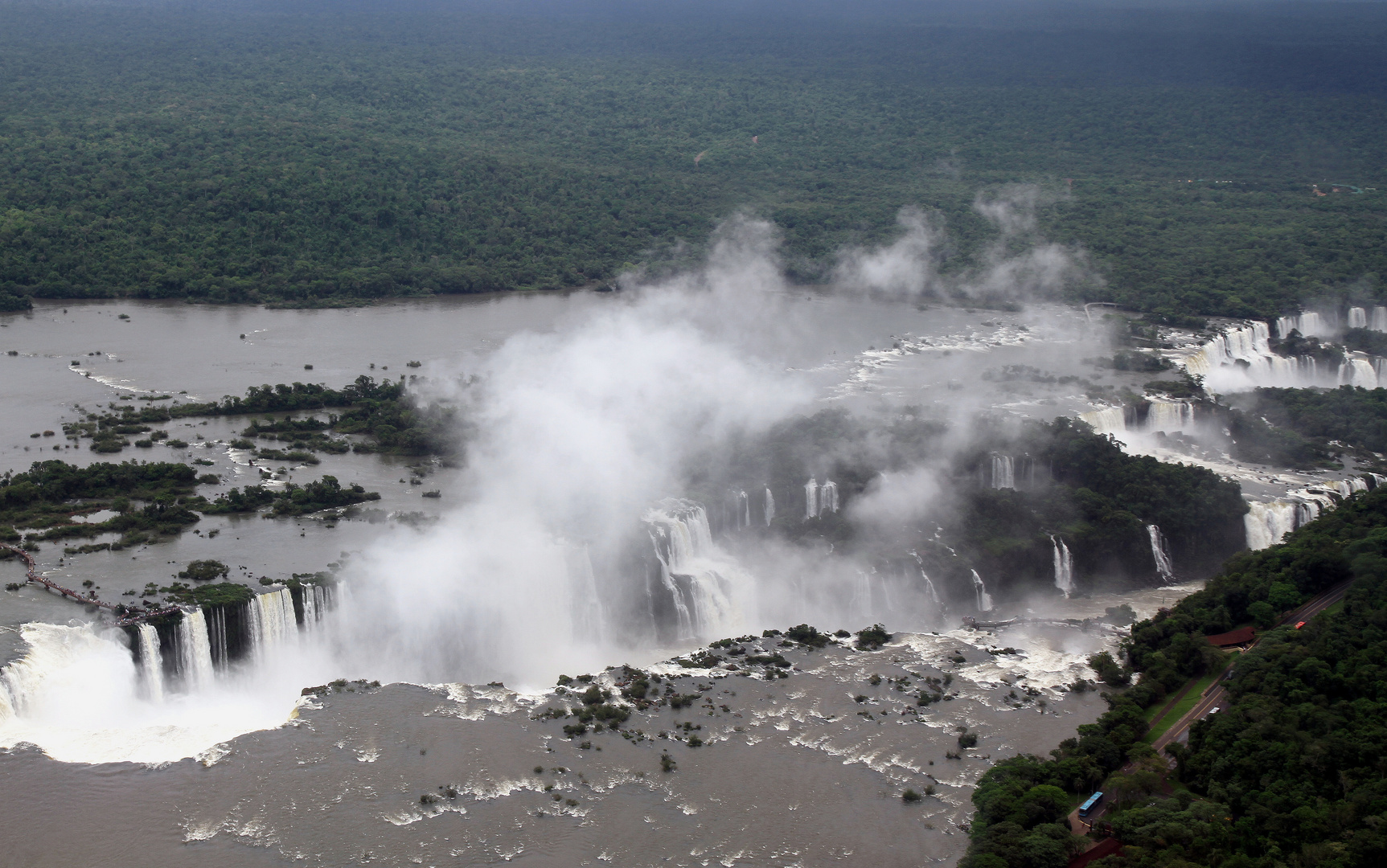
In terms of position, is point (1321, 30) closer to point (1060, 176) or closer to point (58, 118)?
point (1060, 176)

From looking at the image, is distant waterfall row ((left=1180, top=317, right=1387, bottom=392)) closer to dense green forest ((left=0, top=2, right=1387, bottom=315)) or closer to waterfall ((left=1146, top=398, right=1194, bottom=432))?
dense green forest ((left=0, top=2, right=1387, bottom=315))

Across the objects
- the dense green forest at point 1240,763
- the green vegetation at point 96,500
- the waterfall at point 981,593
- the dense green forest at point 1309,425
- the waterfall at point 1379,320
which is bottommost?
the waterfall at point 981,593

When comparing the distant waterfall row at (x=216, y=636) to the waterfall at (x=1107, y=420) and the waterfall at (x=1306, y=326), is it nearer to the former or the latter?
the waterfall at (x=1107, y=420)

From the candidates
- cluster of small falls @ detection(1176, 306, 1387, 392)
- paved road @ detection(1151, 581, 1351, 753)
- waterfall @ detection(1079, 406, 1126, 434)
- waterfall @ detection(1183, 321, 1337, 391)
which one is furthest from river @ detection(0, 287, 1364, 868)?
cluster of small falls @ detection(1176, 306, 1387, 392)

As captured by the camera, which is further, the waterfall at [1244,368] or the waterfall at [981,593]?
the waterfall at [1244,368]

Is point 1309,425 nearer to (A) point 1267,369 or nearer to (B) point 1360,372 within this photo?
(A) point 1267,369

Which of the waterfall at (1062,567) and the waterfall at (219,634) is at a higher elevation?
the waterfall at (219,634)

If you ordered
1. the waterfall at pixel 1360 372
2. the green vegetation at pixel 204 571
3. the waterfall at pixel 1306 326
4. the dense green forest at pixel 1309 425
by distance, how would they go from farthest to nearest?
the waterfall at pixel 1306 326 → the waterfall at pixel 1360 372 → the dense green forest at pixel 1309 425 → the green vegetation at pixel 204 571

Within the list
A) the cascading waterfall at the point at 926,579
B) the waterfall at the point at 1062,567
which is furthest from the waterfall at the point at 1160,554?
the cascading waterfall at the point at 926,579
